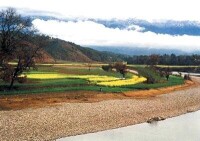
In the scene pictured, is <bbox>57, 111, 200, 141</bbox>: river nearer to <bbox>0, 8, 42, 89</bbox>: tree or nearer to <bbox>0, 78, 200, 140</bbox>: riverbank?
<bbox>0, 78, 200, 140</bbox>: riverbank

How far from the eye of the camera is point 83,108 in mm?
56812

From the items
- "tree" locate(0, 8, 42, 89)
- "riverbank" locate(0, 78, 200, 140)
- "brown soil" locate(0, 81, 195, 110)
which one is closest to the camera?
"riverbank" locate(0, 78, 200, 140)

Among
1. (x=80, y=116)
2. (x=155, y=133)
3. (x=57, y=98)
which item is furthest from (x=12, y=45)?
(x=155, y=133)

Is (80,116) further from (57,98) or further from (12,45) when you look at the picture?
(12,45)

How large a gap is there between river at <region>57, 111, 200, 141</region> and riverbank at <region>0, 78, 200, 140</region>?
121 centimetres

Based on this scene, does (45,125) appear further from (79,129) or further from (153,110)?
(153,110)

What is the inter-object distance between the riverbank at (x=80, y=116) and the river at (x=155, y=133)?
1209mm

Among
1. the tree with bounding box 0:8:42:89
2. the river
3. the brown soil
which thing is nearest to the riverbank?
the river

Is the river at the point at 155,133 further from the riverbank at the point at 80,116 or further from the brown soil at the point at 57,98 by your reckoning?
the brown soil at the point at 57,98

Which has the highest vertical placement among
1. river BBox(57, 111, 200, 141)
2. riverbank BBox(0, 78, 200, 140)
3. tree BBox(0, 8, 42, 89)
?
tree BBox(0, 8, 42, 89)

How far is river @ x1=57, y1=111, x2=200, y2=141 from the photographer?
145 ft

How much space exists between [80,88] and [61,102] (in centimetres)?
1139

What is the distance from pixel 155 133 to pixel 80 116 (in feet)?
27.9

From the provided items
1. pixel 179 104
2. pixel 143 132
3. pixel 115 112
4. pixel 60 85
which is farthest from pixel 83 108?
pixel 179 104
